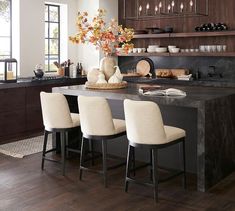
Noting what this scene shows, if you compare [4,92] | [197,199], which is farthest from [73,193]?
[4,92]

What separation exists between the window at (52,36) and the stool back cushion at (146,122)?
4566 mm

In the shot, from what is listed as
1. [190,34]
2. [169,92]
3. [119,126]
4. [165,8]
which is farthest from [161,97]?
[165,8]

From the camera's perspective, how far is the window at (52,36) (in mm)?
8102

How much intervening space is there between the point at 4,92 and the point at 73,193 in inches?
114

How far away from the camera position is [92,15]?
8.34m

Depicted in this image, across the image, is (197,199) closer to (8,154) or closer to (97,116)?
(97,116)

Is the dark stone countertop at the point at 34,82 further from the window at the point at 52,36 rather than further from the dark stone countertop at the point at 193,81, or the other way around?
the dark stone countertop at the point at 193,81

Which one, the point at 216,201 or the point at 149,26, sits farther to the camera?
the point at 149,26

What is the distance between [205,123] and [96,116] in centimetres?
115

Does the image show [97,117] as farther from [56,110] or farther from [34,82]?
[34,82]

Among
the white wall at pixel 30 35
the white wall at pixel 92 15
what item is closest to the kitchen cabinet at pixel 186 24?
the white wall at pixel 92 15

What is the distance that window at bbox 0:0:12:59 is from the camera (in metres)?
7.22

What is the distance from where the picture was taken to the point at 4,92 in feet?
21.0

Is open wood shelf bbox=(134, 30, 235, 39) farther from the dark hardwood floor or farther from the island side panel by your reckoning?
the dark hardwood floor
